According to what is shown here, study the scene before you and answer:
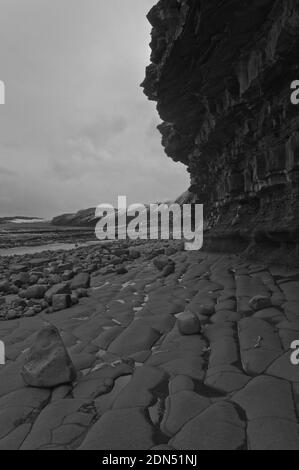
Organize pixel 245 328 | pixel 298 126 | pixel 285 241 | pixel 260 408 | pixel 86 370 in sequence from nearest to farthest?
pixel 260 408 → pixel 86 370 → pixel 245 328 → pixel 298 126 → pixel 285 241

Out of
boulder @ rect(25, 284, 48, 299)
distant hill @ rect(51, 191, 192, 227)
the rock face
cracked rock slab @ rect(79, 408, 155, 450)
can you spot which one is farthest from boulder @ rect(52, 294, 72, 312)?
distant hill @ rect(51, 191, 192, 227)

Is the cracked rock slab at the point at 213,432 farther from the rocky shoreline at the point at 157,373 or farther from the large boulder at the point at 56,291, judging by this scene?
the large boulder at the point at 56,291

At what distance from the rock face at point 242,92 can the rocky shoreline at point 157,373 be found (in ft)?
9.60

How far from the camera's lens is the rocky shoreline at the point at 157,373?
2.67m

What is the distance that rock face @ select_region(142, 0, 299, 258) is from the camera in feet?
24.6

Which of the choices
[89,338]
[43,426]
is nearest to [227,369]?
[43,426]

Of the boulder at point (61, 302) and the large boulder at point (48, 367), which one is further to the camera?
the boulder at point (61, 302)

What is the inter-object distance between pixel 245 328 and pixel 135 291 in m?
3.84

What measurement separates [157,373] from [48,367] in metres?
1.27

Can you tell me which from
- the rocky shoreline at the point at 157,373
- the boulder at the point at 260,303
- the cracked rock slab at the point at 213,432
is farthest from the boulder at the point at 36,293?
the cracked rock slab at the point at 213,432

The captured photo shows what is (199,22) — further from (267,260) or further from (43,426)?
(43,426)

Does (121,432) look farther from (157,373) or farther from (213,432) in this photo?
(157,373)

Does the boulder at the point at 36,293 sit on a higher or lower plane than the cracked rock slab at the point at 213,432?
higher
